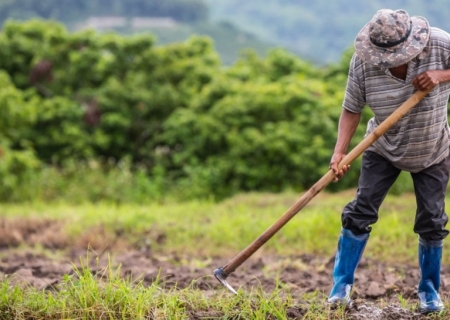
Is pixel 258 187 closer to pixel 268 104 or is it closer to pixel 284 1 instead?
pixel 268 104

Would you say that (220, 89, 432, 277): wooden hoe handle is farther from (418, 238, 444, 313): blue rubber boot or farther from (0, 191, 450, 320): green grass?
(418, 238, 444, 313): blue rubber boot

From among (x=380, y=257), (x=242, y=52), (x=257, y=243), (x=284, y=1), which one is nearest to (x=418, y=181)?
(x=257, y=243)

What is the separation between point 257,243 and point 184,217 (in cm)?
529

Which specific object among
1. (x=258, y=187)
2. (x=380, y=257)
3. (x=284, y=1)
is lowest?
(x=284, y=1)

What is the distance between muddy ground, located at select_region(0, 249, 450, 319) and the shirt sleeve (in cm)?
117

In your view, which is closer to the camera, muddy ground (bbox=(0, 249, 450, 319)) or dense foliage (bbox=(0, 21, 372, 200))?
muddy ground (bbox=(0, 249, 450, 319))

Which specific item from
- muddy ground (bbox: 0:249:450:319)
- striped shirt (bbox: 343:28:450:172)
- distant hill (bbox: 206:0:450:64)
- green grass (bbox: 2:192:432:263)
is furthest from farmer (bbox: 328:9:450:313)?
distant hill (bbox: 206:0:450:64)

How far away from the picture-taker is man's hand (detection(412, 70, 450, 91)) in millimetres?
3920

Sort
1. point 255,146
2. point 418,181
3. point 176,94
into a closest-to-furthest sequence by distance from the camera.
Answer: point 418,181, point 255,146, point 176,94

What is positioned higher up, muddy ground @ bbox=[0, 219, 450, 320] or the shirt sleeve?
the shirt sleeve

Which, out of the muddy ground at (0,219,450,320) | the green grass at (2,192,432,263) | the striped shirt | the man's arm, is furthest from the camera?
the green grass at (2,192,432,263)

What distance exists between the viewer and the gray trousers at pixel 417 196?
4289 mm

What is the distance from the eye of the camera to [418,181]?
435cm

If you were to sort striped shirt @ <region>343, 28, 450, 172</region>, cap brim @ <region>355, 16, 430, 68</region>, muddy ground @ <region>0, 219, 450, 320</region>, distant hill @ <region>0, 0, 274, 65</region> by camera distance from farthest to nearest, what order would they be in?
1. distant hill @ <region>0, 0, 274, 65</region>
2. muddy ground @ <region>0, 219, 450, 320</region>
3. striped shirt @ <region>343, 28, 450, 172</region>
4. cap brim @ <region>355, 16, 430, 68</region>
